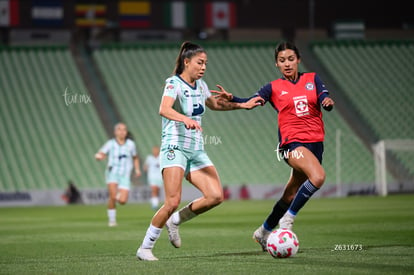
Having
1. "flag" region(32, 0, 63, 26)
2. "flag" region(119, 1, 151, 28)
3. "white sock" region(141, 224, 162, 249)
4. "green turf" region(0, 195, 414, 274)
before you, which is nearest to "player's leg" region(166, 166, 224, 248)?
"white sock" region(141, 224, 162, 249)

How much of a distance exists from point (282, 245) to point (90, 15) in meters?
26.3

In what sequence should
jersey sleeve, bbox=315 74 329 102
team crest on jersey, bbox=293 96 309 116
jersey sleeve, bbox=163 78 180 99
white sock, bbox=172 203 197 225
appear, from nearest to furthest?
Result: jersey sleeve, bbox=163 78 180 99, white sock, bbox=172 203 197 225, jersey sleeve, bbox=315 74 329 102, team crest on jersey, bbox=293 96 309 116

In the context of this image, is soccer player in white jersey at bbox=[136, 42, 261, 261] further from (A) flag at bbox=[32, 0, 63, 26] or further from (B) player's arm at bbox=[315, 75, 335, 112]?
(A) flag at bbox=[32, 0, 63, 26]

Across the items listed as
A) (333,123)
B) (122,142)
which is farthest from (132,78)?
(122,142)

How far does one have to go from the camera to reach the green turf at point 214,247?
299 inches

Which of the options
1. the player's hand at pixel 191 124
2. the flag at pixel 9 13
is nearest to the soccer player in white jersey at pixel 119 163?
the player's hand at pixel 191 124

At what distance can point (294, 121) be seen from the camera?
9.39m

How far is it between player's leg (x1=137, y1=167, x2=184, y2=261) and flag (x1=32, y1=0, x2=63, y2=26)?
85.8ft

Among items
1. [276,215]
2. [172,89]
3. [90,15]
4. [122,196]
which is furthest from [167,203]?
[90,15]

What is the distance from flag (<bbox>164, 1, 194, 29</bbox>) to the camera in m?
33.7

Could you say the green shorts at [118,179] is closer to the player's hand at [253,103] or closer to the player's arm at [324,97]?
the player's hand at [253,103]

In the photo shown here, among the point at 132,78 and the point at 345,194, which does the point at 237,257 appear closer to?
the point at 345,194

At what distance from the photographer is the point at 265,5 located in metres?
34.7

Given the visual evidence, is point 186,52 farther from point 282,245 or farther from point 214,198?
point 282,245
